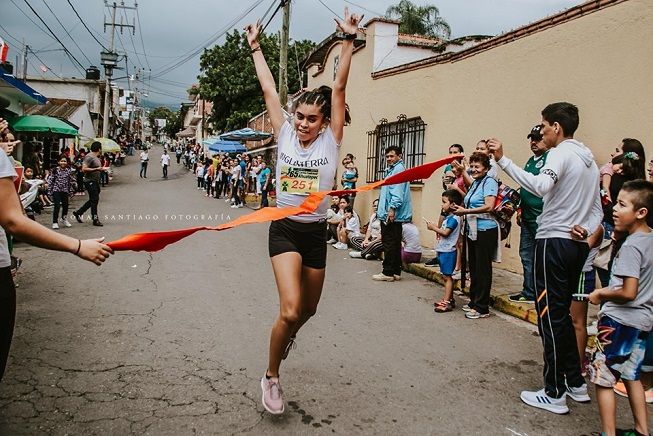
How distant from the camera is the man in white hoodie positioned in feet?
11.4

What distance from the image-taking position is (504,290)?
22.5 ft

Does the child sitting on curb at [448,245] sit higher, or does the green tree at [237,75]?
the green tree at [237,75]

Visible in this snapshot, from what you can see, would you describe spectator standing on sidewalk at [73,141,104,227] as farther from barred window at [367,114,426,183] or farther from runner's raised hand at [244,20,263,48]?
runner's raised hand at [244,20,263,48]

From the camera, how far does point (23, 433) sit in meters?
2.96

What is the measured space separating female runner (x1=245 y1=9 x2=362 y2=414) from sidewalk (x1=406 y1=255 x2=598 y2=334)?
3333 mm

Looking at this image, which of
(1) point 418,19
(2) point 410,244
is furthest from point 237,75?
(2) point 410,244

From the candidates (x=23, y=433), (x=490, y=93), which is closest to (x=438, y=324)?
(x=23, y=433)

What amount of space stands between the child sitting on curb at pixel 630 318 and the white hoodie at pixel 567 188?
394mm

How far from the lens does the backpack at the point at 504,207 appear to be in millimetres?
5676

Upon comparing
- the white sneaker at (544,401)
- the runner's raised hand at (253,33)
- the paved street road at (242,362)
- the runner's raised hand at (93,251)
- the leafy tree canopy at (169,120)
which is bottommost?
the paved street road at (242,362)

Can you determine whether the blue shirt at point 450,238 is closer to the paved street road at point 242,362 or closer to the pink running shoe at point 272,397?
the paved street road at point 242,362

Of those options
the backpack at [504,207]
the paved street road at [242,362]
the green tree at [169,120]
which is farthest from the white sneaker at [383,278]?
the green tree at [169,120]

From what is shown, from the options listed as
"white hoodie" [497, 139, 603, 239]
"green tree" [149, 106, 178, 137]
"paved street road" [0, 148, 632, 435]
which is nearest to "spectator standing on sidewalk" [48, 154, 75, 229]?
"paved street road" [0, 148, 632, 435]

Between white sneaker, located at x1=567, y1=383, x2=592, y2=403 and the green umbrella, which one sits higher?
the green umbrella
